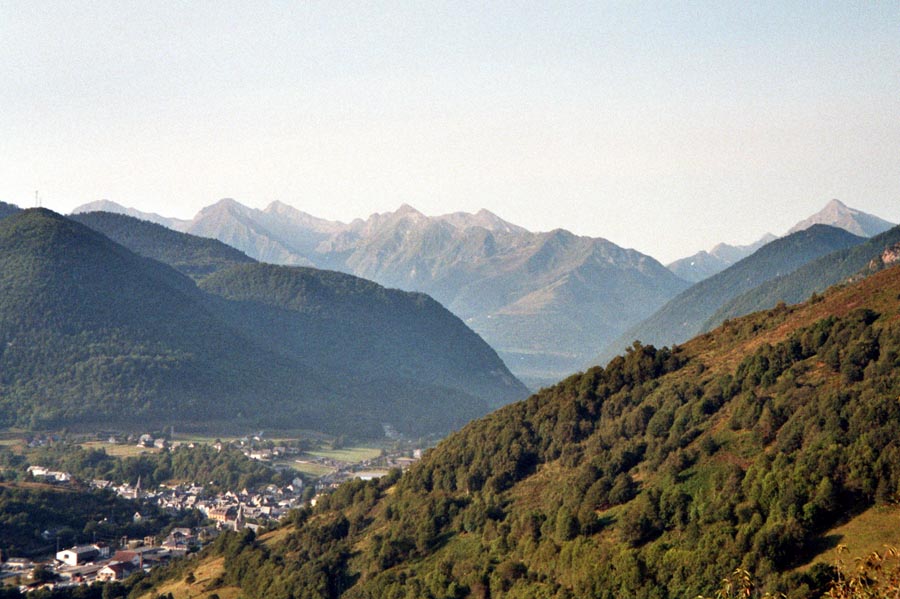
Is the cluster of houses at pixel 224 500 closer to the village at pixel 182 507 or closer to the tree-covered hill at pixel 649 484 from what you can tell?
the village at pixel 182 507

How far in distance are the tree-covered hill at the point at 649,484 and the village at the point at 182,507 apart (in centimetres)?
1179

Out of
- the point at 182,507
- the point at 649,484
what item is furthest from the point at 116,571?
the point at 649,484

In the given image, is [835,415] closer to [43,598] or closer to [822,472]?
[822,472]

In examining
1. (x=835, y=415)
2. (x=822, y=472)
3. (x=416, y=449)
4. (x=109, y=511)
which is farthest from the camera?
(x=416, y=449)

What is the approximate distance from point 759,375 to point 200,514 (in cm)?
6368

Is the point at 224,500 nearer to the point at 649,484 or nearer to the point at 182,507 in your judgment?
the point at 182,507

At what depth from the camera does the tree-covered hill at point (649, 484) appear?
46.7 meters

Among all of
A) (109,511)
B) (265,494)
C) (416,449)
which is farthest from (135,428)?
(109,511)

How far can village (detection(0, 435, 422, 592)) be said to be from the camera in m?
81.5

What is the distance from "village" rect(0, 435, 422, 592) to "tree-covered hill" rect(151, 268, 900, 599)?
11.8m

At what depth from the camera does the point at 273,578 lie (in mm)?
66188

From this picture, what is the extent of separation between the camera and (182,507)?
4461 inches

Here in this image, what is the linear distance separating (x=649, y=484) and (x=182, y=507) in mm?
67353

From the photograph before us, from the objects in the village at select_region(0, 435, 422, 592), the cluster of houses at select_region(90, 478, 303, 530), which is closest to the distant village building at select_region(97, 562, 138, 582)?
the village at select_region(0, 435, 422, 592)
